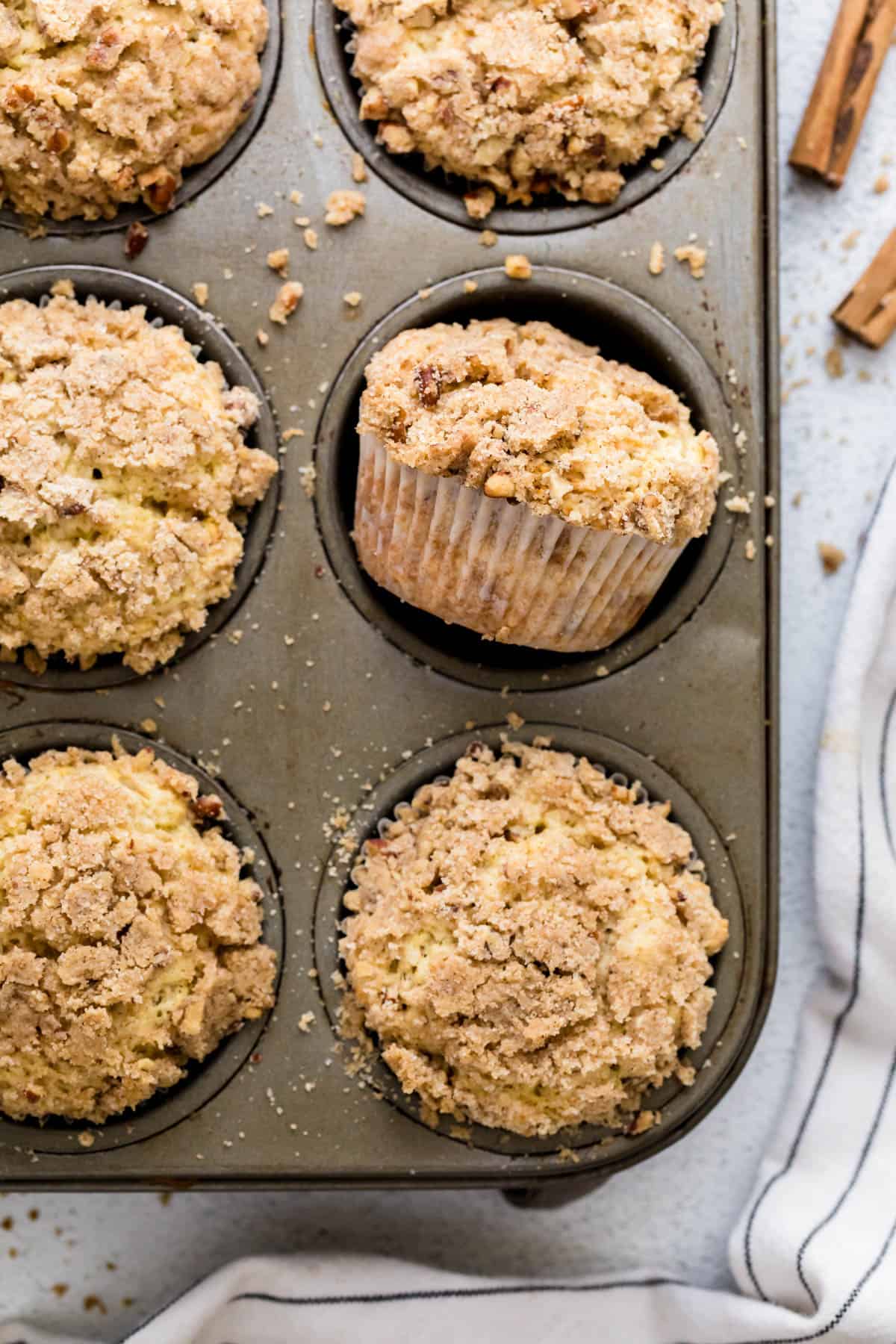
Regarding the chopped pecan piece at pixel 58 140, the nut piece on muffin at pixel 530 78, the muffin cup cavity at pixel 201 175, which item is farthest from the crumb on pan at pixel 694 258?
the chopped pecan piece at pixel 58 140

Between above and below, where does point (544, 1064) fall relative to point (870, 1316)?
above

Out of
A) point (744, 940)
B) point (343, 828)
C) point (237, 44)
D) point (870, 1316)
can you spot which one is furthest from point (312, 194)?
point (870, 1316)

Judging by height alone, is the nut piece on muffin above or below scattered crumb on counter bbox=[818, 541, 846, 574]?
above

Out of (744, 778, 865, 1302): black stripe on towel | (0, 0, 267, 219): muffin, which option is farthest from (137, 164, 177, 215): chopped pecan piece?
(744, 778, 865, 1302): black stripe on towel

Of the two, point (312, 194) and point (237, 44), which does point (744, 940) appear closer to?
point (312, 194)

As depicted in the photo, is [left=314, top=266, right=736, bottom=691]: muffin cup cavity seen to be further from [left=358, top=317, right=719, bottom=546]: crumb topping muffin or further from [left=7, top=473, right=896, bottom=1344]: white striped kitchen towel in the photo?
[left=7, top=473, right=896, bottom=1344]: white striped kitchen towel

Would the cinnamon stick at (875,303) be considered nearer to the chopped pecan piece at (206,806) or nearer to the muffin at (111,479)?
the muffin at (111,479)

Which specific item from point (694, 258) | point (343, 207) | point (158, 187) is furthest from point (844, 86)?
point (158, 187)
